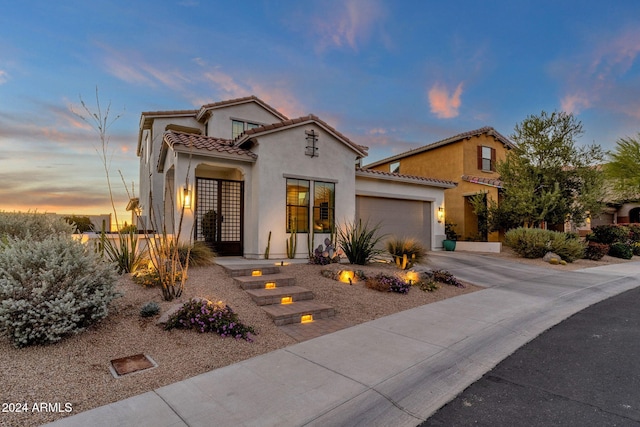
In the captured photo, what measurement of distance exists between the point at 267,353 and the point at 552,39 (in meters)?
15.1

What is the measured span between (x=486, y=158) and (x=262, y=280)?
56.0ft

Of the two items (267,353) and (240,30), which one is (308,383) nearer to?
(267,353)

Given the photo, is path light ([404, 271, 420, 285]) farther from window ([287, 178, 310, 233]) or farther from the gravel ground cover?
window ([287, 178, 310, 233])

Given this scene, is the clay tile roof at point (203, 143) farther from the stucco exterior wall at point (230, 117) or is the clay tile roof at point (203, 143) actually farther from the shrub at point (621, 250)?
the shrub at point (621, 250)

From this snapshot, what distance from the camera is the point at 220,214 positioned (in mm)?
10227

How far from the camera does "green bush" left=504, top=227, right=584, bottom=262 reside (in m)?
12.7

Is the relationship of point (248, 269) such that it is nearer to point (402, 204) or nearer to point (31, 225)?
point (31, 225)

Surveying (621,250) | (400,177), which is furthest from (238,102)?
(621,250)

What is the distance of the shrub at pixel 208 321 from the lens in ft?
14.8

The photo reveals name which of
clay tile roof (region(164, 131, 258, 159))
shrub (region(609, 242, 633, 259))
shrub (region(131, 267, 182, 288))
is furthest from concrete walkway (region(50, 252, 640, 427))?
shrub (region(609, 242, 633, 259))

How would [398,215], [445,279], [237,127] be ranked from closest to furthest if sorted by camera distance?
[445,279]
[398,215]
[237,127]

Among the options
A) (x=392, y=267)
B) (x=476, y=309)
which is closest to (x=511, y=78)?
(x=392, y=267)

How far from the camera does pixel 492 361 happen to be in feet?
13.3

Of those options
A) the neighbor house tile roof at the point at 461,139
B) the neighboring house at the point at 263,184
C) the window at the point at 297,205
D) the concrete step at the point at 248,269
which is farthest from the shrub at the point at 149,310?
the neighbor house tile roof at the point at 461,139
